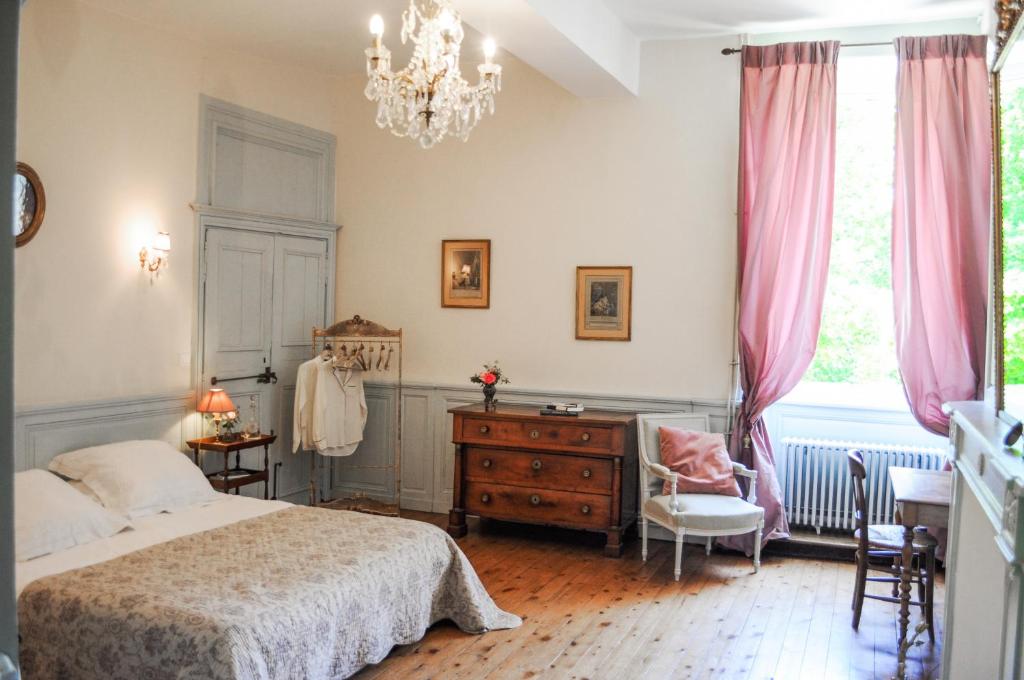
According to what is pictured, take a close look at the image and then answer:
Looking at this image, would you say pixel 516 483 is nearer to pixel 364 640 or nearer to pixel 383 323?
pixel 383 323

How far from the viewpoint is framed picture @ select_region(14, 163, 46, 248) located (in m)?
4.49

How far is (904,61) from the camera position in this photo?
514cm

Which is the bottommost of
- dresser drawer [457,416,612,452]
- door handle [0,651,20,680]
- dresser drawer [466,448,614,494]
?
dresser drawer [466,448,614,494]

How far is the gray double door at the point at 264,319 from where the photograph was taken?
5.83 m

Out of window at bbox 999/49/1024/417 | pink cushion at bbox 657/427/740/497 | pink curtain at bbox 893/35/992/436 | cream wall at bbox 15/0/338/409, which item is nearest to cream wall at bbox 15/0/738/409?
cream wall at bbox 15/0/338/409

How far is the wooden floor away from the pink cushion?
50cm

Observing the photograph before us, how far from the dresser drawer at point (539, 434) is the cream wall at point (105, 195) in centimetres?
196

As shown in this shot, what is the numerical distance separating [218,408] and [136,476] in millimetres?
926

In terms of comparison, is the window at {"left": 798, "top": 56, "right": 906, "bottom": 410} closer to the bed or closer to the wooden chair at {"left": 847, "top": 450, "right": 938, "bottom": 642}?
the wooden chair at {"left": 847, "top": 450, "right": 938, "bottom": 642}

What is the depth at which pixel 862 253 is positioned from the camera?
18.7 ft

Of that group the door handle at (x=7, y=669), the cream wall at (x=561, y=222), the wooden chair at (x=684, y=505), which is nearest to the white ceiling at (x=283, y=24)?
the cream wall at (x=561, y=222)

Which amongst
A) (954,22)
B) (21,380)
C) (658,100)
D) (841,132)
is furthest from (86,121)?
(954,22)

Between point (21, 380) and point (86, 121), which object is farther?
point (86, 121)

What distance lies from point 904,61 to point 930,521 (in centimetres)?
293
